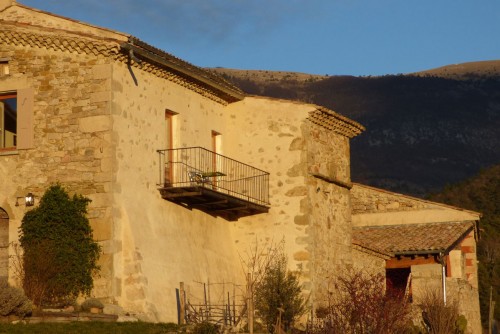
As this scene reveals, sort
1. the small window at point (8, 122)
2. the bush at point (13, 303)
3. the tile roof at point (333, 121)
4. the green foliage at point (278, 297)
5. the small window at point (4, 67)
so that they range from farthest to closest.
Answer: the tile roof at point (333, 121) < the green foliage at point (278, 297) < the small window at point (4, 67) < the small window at point (8, 122) < the bush at point (13, 303)

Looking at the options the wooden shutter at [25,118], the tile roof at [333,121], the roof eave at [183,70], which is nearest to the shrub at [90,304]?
the wooden shutter at [25,118]

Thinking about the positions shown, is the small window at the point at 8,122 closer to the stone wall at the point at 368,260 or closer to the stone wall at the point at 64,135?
the stone wall at the point at 64,135

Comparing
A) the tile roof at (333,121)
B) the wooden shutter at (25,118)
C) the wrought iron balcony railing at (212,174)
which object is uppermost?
the tile roof at (333,121)

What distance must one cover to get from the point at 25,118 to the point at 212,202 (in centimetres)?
566

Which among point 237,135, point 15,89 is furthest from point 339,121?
point 15,89

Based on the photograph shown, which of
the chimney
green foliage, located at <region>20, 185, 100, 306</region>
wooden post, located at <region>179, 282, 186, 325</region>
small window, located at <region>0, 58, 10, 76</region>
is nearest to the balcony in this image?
green foliage, located at <region>20, 185, 100, 306</region>

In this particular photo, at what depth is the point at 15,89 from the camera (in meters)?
28.7

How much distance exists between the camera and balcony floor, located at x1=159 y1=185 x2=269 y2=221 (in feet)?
95.9

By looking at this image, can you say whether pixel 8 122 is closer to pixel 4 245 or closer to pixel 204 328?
pixel 4 245

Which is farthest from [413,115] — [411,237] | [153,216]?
[153,216]

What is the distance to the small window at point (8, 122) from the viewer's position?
94.7ft

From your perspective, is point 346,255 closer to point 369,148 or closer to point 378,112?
point 369,148

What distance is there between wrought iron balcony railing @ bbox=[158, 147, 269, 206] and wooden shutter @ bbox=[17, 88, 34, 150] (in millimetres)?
3420

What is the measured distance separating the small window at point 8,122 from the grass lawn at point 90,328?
19.8 feet
